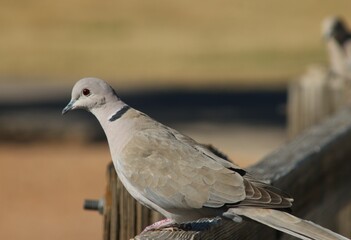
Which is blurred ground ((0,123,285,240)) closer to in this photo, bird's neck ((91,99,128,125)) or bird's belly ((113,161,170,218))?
bird's neck ((91,99,128,125))

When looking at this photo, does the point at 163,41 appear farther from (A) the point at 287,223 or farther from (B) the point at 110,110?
(A) the point at 287,223

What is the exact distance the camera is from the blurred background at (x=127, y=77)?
1534 cm

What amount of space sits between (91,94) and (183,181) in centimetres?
68

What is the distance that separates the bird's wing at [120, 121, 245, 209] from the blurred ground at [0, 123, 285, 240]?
308 inches

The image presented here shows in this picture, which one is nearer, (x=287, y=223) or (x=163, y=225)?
(x=287, y=223)

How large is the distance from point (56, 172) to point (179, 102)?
958 cm

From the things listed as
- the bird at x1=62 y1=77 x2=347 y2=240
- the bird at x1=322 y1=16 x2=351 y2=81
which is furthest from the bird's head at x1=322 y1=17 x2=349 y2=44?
the bird at x1=62 y1=77 x2=347 y2=240

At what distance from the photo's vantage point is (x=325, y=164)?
19.0 ft

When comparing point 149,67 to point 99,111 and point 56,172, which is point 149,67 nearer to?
point 56,172

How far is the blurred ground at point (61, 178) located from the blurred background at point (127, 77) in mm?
21

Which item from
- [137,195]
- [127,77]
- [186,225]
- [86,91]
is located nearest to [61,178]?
[86,91]

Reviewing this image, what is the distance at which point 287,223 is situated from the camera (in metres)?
4.20

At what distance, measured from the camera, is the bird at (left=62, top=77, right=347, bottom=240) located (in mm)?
4312

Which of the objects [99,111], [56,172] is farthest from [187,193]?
[56,172]
